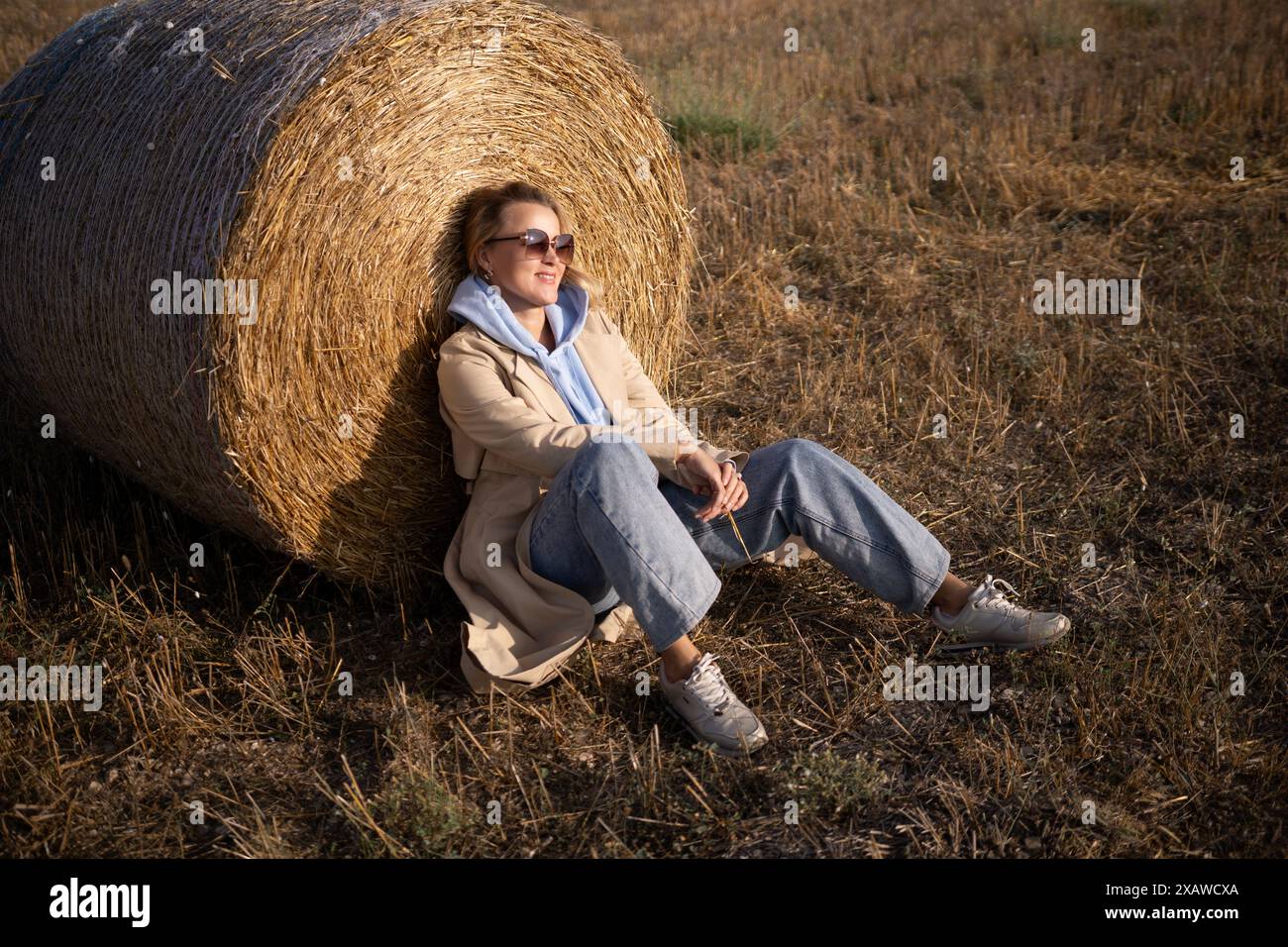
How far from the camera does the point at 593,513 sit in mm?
3260

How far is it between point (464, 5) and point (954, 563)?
2.53 metres

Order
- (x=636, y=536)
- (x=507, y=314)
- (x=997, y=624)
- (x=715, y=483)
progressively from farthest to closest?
1. (x=507, y=314)
2. (x=997, y=624)
3. (x=715, y=483)
4. (x=636, y=536)

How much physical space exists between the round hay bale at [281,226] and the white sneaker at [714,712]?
117 centimetres

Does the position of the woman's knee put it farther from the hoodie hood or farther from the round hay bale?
the round hay bale

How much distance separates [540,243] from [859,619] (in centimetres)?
162

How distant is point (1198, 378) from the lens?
521cm

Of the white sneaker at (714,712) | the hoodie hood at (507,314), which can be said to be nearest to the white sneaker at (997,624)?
the white sneaker at (714,712)

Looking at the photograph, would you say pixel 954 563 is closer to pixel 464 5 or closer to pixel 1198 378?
pixel 1198 378

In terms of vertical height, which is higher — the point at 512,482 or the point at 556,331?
the point at 556,331

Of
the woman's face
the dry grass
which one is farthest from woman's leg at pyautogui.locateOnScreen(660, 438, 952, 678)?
the woman's face

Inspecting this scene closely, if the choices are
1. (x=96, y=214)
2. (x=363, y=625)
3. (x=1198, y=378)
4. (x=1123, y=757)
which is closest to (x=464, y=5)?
(x=96, y=214)

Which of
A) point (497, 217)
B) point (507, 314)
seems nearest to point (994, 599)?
point (507, 314)

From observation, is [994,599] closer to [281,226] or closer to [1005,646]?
[1005,646]

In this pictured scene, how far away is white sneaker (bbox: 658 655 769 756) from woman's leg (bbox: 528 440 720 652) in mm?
142
